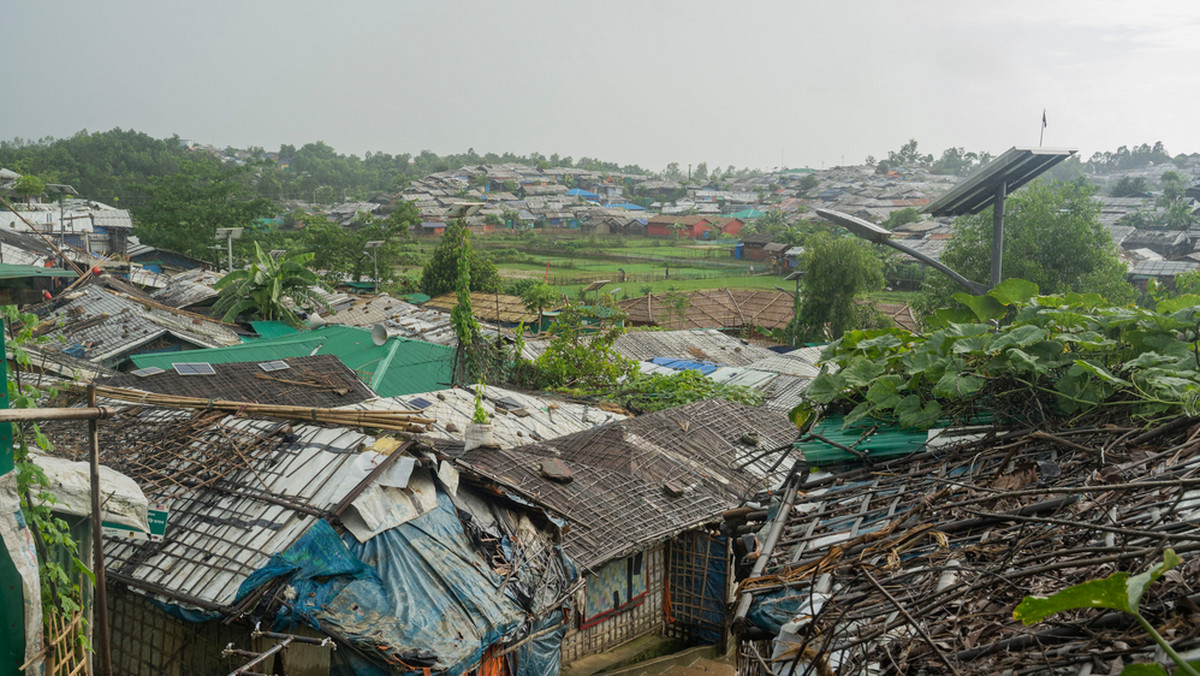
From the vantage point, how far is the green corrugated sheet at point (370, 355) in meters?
16.9

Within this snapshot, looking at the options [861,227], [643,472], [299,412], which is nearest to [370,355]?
[643,472]

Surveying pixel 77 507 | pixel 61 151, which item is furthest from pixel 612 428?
pixel 61 151

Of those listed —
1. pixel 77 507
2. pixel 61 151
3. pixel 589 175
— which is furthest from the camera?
pixel 589 175

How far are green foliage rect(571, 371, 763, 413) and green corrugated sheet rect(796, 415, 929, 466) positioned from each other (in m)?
11.5

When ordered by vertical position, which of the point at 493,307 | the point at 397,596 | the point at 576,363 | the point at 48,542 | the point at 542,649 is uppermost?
the point at 48,542

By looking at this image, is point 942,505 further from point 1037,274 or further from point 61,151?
point 61,151

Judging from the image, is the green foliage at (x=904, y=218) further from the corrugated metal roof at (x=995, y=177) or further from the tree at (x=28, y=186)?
the corrugated metal roof at (x=995, y=177)

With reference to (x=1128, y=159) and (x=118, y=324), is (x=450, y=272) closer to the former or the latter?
(x=118, y=324)

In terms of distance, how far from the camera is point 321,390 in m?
13.7

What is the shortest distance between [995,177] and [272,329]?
60.2 feet

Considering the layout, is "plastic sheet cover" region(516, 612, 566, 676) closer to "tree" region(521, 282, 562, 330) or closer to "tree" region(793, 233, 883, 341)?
"tree" region(521, 282, 562, 330)

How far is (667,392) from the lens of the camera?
59.4ft

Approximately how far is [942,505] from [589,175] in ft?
416

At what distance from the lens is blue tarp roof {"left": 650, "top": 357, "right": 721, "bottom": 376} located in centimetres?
2182
